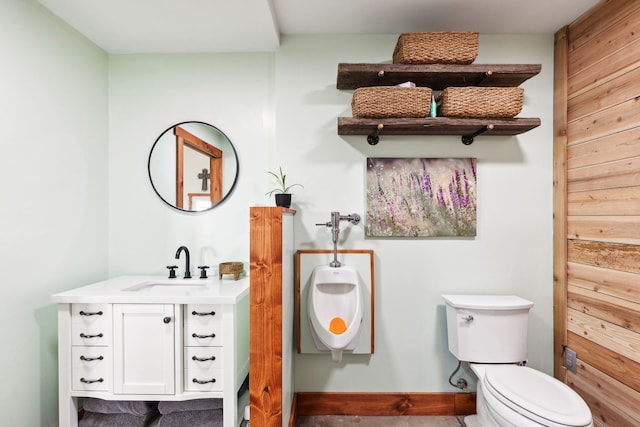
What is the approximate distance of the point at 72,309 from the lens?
1678mm

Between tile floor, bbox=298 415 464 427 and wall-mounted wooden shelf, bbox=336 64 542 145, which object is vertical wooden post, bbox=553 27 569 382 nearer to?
wall-mounted wooden shelf, bbox=336 64 542 145

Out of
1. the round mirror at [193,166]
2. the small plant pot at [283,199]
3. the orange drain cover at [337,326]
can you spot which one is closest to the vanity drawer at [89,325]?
the round mirror at [193,166]

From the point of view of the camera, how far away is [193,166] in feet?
7.37

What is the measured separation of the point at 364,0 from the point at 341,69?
380 mm

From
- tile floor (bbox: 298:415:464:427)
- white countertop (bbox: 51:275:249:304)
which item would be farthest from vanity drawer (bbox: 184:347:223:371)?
tile floor (bbox: 298:415:464:427)

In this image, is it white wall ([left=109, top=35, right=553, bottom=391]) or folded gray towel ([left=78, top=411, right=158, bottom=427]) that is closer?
folded gray towel ([left=78, top=411, right=158, bottom=427])

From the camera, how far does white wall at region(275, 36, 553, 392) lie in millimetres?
2105

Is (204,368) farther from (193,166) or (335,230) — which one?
(193,166)

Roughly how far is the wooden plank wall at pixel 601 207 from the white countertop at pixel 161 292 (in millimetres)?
1976

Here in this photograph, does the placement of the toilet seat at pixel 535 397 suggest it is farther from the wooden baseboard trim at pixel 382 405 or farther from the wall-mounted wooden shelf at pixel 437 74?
the wall-mounted wooden shelf at pixel 437 74

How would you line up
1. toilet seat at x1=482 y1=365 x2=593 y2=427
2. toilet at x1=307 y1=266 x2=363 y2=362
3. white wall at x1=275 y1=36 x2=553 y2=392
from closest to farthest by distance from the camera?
toilet seat at x1=482 y1=365 x2=593 y2=427 → toilet at x1=307 y1=266 x2=363 y2=362 → white wall at x1=275 y1=36 x2=553 y2=392

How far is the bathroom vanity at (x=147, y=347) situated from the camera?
1.65 m

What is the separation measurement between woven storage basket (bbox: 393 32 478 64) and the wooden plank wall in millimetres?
690

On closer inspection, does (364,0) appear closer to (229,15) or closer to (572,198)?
(229,15)
